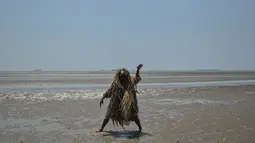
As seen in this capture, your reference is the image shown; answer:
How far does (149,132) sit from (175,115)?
3.28 metres

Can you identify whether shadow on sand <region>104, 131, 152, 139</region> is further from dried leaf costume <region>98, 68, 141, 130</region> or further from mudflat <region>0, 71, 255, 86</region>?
mudflat <region>0, 71, 255, 86</region>

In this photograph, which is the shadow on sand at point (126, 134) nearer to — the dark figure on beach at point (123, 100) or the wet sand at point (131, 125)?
the wet sand at point (131, 125)

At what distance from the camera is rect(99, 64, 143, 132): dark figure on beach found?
9.19 m

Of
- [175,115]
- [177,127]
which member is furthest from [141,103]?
[177,127]

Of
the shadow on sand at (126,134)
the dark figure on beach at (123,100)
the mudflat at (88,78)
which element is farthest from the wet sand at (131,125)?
the mudflat at (88,78)

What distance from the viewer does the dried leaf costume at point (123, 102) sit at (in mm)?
9180

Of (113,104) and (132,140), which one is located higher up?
(113,104)

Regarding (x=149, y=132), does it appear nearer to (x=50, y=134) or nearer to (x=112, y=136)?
(x=112, y=136)

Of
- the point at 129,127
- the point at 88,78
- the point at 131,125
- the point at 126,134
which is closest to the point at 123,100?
the point at 126,134

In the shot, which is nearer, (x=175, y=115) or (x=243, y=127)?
(x=243, y=127)

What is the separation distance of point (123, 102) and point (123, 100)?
0.20ft

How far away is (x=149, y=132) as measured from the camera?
30.8 feet

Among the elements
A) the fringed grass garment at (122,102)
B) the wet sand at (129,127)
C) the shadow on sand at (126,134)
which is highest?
the fringed grass garment at (122,102)

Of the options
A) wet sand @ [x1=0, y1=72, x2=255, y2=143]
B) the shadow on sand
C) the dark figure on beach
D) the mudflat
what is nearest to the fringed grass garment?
the dark figure on beach
